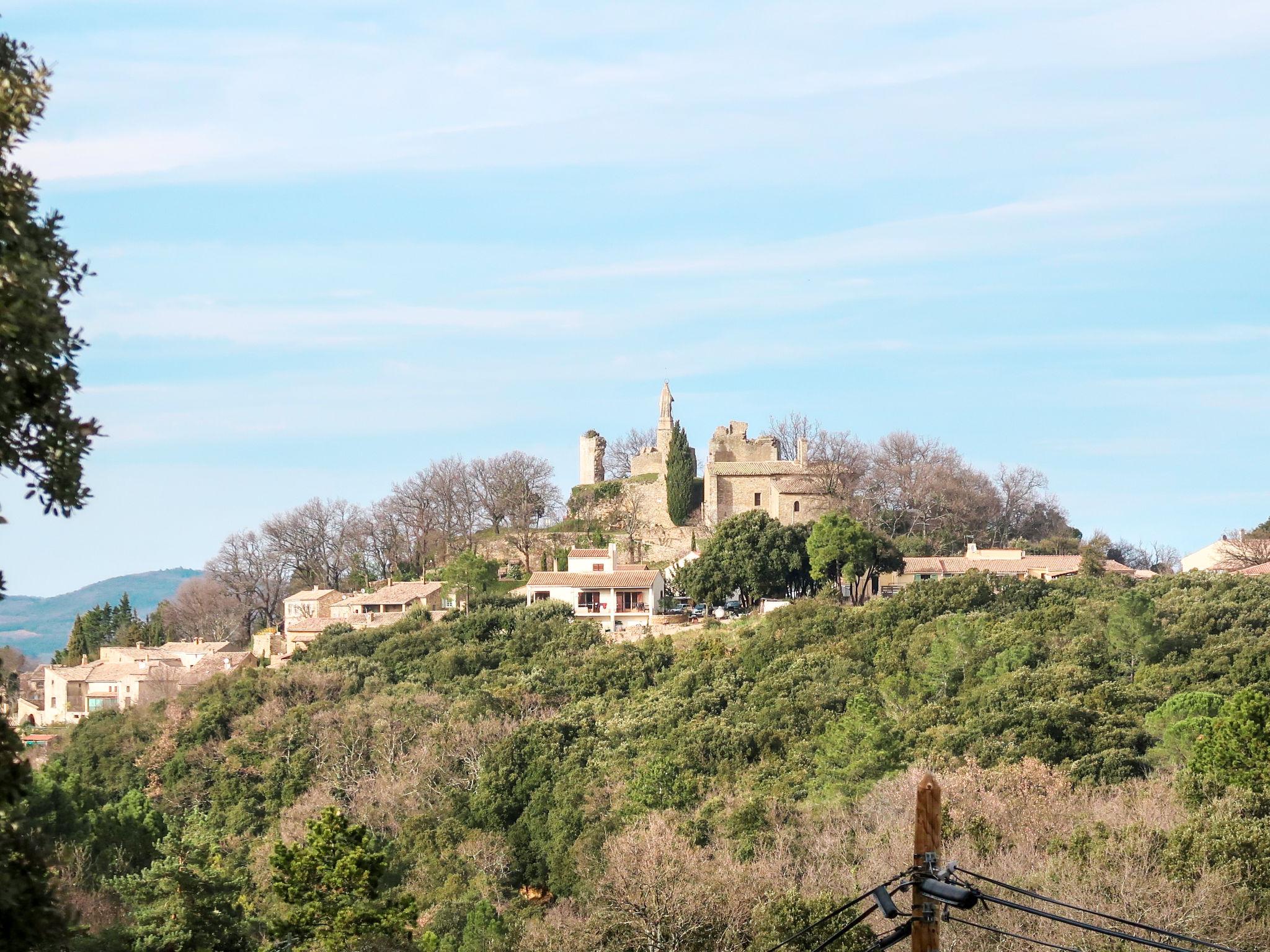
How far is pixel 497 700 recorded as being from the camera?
4450 cm

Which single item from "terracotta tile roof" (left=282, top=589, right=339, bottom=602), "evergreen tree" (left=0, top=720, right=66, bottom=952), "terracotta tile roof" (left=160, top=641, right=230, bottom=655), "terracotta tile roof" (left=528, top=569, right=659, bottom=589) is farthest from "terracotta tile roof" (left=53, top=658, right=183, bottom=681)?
"evergreen tree" (left=0, top=720, right=66, bottom=952)

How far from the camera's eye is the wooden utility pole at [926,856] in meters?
8.80

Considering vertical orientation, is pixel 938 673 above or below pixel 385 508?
below

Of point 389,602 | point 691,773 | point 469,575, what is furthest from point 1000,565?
point 389,602

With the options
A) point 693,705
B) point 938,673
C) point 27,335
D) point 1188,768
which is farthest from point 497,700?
point 27,335

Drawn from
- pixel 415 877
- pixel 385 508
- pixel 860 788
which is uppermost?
pixel 385 508

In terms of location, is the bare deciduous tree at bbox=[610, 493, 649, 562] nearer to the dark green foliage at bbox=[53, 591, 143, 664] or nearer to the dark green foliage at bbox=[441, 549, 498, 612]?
the dark green foliage at bbox=[441, 549, 498, 612]

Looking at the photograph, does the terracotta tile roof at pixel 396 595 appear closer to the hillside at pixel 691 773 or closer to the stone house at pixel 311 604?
the stone house at pixel 311 604

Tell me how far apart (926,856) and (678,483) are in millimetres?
50937

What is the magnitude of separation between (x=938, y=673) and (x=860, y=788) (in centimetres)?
919

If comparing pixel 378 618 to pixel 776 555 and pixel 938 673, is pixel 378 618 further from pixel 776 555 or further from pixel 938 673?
pixel 938 673

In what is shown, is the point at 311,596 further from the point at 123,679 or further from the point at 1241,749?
the point at 1241,749

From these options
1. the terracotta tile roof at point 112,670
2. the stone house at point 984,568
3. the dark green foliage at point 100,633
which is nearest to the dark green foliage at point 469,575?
the terracotta tile roof at point 112,670

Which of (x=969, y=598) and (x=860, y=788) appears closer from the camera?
(x=860, y=788)
